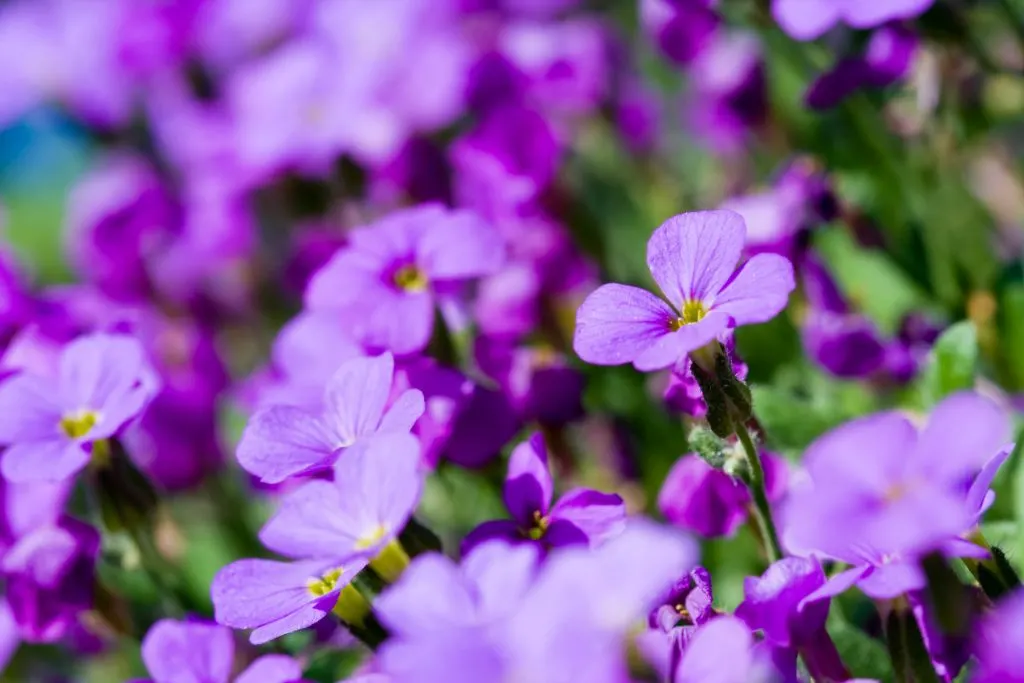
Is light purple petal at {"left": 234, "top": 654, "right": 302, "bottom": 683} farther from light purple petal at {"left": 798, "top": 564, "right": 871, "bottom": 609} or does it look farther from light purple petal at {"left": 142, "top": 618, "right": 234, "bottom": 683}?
light purple petal at {"left": 798, "top": 564, "right": 871, "bottom": 609}

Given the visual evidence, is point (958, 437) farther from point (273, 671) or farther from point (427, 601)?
point (273, 671)

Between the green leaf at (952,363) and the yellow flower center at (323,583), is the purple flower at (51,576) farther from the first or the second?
the green leaf at (952,363)

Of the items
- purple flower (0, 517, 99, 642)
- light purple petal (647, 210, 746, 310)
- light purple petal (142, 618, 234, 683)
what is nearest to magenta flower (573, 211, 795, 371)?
light purple petal (647, 210, 746, 310)

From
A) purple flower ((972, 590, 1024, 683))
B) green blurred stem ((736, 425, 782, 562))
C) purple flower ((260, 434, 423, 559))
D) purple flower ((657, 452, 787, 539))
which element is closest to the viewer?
purple flower ((972, 590, 1024, 683))

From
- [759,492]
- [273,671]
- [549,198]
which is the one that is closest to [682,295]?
[759,492]

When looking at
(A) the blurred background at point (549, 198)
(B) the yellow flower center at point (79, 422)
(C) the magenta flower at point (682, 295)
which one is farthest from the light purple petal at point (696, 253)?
(B) the yellow flower center at point (79, 422)
